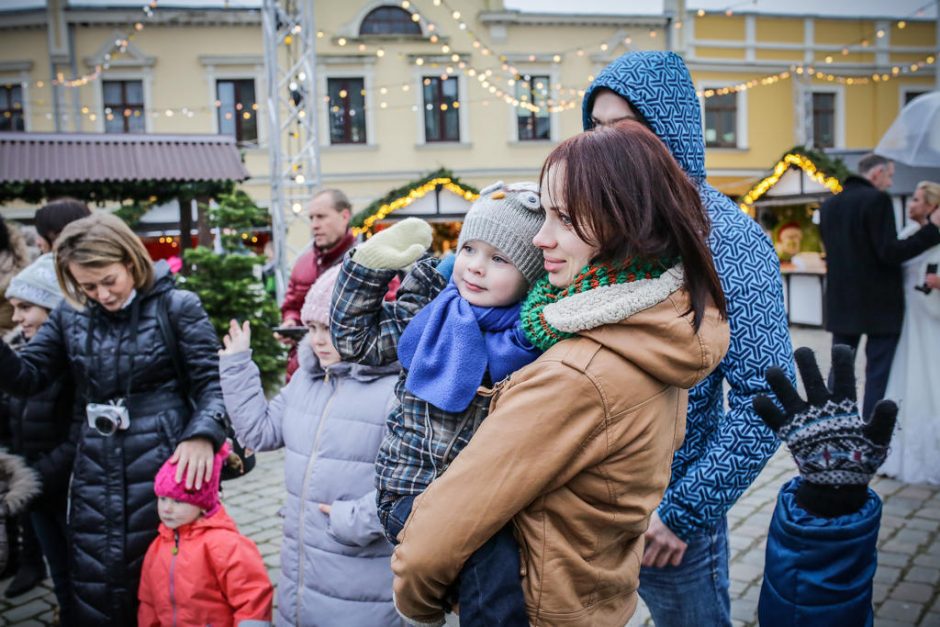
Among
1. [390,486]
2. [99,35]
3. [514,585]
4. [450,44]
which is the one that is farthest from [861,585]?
[99,35]

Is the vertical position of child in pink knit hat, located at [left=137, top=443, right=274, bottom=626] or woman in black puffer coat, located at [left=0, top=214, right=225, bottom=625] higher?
woman in black puffer coat, located at [left=0, top=214, right=225, bottom=625]

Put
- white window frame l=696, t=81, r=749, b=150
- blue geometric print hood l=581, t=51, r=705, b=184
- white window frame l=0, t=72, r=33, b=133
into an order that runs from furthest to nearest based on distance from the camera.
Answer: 1. white window frame l=696, t=81, r=749, b=150
2. white window frame l=0, t=72, r=33, b=133
3. blue geometric print hood l=581, t=51, r=705, b=184

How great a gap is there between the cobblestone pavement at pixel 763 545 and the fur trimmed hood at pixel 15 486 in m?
1.33

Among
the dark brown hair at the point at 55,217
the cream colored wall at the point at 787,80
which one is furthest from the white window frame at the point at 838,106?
the dark brown hair at the point at 55,217

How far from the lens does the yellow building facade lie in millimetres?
20141

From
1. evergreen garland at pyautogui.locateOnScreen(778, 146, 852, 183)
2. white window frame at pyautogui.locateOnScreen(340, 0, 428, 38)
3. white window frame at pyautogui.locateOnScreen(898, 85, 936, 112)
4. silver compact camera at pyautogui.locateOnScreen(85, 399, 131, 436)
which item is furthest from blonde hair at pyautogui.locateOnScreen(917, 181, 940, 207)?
white window frame at pyautogui.locateOnScreen(898, 85, 936, 112)

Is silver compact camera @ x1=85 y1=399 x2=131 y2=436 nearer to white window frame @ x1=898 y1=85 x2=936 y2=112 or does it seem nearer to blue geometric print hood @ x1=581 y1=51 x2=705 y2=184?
blue geometric print hood @ x1=581 y1=51 x2=705 y2=184

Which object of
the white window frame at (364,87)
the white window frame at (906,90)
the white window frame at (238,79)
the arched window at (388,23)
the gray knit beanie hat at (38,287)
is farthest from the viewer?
the white window frame at (906,90)

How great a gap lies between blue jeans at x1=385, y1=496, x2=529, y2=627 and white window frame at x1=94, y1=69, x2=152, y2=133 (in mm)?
21607

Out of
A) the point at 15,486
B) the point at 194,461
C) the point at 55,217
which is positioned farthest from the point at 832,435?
the point at 55,217

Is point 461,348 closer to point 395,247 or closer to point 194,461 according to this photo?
point 395,247

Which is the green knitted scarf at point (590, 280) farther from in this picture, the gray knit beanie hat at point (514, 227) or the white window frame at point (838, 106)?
the white window frame at point (838, 106)

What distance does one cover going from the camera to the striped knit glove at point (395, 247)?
72.6 inches

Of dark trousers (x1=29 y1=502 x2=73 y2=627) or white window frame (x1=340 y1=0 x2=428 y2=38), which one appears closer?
dark trousers (x1=29 y1=502 x2=73 y2=627)
